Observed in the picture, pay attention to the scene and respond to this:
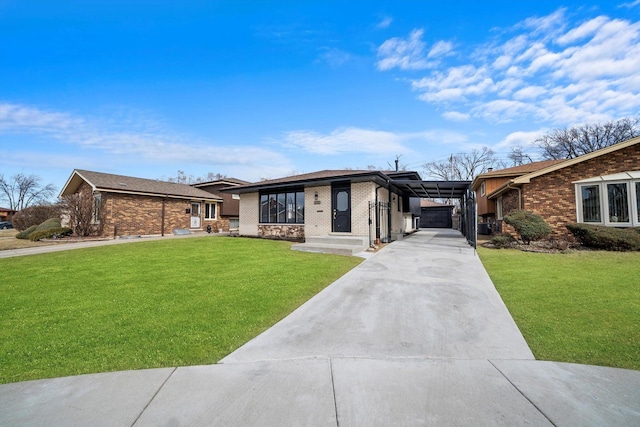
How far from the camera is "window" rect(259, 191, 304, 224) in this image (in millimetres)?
13906

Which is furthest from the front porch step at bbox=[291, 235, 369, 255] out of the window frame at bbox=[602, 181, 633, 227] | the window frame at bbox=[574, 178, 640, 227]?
the window frame at bbox=[602, 181, 633, 227]

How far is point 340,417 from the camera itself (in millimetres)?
1958

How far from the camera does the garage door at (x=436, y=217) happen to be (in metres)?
31.7

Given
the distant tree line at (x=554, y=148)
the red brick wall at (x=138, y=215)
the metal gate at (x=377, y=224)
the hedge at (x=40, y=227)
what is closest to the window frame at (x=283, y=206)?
the metal gate at (x=377, y=224)

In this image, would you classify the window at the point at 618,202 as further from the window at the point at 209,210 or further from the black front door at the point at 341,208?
the window at the point at 209,210

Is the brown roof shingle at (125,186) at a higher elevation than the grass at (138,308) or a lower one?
higher

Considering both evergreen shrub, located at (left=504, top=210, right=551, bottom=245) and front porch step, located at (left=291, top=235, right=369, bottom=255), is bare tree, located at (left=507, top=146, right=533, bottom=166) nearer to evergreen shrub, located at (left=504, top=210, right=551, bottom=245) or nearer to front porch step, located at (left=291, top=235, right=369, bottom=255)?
evergreen shrub, located at (left=504, top=210, right=551, bottom=245)

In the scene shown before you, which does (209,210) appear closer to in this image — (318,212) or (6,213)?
(318,212)

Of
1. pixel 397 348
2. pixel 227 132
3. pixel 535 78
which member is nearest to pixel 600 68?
pixel 535 78

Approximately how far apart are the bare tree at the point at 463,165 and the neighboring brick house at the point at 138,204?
115 feet

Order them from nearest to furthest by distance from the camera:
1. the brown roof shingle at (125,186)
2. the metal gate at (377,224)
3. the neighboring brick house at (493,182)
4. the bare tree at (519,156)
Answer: the metal gate at (377,224) → the brown roof shingle at (125,186) → the neighboring brick house at (493,182) → the bare tree at (519,156)

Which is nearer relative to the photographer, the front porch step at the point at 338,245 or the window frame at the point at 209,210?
the front porch step at the point at 338,245

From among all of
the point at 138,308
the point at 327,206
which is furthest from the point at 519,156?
the point at 138,308

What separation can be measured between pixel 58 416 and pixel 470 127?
22996 millimetres
